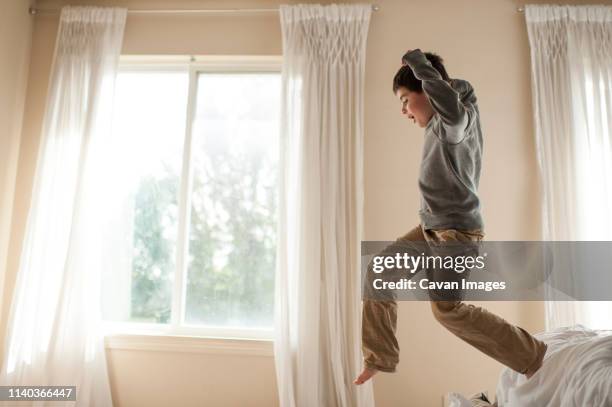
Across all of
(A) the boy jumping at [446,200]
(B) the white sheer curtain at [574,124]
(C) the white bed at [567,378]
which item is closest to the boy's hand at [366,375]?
(A) the boy jumping at [446,200]

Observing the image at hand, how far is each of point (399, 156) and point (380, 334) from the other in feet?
4.41

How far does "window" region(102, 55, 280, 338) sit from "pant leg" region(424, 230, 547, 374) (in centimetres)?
137

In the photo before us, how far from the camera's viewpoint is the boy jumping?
1.46 metres

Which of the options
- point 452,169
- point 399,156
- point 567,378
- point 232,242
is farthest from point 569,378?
point 232,242

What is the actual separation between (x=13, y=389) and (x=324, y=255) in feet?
5.99

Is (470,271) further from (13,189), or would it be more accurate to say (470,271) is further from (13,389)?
(13,189)

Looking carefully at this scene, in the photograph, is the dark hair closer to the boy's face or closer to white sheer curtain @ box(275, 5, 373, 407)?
A: the boy's face

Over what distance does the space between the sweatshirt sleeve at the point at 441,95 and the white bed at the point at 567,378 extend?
2.40 ft

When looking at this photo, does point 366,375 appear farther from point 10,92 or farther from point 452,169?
point 10,92

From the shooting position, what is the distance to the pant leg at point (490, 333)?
141cm

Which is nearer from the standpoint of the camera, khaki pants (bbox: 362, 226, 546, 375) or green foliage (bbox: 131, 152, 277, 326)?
khaki pants (bbox: 362, 226, 546, 375)

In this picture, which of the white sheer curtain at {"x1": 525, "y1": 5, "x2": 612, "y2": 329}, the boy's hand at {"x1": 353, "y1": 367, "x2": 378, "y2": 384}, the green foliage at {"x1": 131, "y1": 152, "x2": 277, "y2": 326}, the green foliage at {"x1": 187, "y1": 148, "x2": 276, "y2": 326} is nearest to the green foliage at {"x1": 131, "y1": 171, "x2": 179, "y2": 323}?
the green foliage at {"x1": 131, "y1": 152, "x2": 277, "y2": 326}

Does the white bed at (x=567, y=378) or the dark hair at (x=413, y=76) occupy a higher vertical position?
the dark hair at (x=413, y=76)

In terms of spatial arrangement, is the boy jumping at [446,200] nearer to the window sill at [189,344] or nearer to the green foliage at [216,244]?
the window sill at [189,344]
